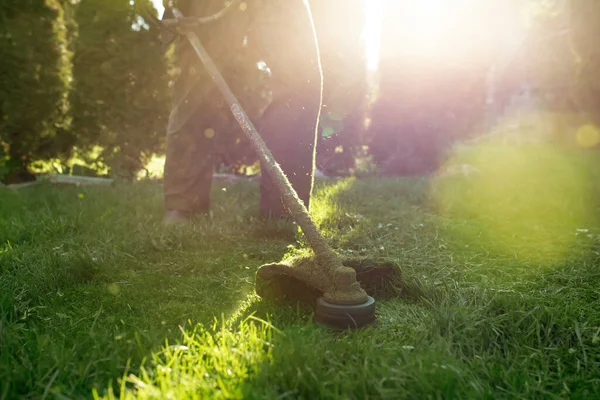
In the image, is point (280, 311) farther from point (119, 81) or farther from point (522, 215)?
point (119, 81)

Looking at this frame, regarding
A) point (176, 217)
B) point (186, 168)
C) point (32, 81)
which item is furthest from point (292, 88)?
point (32, 81)

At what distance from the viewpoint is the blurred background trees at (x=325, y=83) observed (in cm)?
531

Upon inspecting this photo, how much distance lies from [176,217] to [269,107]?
81 cm

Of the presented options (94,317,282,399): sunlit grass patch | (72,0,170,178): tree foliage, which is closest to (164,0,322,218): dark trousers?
(94,317,282,399): sunlit grass patch

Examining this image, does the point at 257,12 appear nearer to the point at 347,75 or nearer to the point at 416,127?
the point at 347,75

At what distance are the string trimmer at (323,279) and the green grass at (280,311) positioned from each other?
0.07 meters

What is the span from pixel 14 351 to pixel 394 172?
7842 mm

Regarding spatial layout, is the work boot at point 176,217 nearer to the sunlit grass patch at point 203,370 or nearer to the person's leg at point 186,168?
the person's leg at point 186,168

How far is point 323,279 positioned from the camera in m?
1.61

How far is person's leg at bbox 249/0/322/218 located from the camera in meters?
2.75

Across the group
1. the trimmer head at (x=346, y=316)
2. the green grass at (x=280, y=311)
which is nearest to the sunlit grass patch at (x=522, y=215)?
the green grass at (x=280, y=311)

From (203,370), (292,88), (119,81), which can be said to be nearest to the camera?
(203,370)

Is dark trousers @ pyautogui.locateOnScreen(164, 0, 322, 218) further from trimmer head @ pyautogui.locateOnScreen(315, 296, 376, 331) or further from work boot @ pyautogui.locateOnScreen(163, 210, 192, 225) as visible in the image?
trimmer head @ pyautogui.locateOnScreen(315, 296, 376, 331)

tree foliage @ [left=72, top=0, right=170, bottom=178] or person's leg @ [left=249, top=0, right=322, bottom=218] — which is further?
tree foliage @ [left=72, top=0, right=170, bottom=178]
